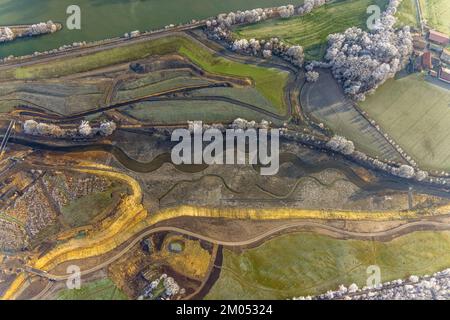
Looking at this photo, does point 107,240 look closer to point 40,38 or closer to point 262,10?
point 40,38

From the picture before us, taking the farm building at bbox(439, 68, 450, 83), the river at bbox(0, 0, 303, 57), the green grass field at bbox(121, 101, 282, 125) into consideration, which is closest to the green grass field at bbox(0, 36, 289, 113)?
the river at bbox(0, 0, 303, 57)

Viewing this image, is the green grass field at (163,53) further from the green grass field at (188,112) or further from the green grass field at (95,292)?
the green grass field at (95,292)

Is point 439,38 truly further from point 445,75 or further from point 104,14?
point 104,14

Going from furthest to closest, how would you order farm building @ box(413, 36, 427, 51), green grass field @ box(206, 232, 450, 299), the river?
the river → farm building @ box(413, 36, 427, 51) → green grass field @ box(206, 232, 450, 299)

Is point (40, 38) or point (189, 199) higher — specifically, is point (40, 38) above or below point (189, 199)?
above

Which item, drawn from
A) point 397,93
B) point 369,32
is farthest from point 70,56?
point 397,93

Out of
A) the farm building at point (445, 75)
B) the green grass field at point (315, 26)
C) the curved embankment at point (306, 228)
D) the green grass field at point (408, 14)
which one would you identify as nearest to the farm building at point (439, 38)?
the green grass field at point (408, 14)

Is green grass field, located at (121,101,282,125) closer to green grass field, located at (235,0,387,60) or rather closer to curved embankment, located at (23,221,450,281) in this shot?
green grass field, located at (235,0,387,60)
